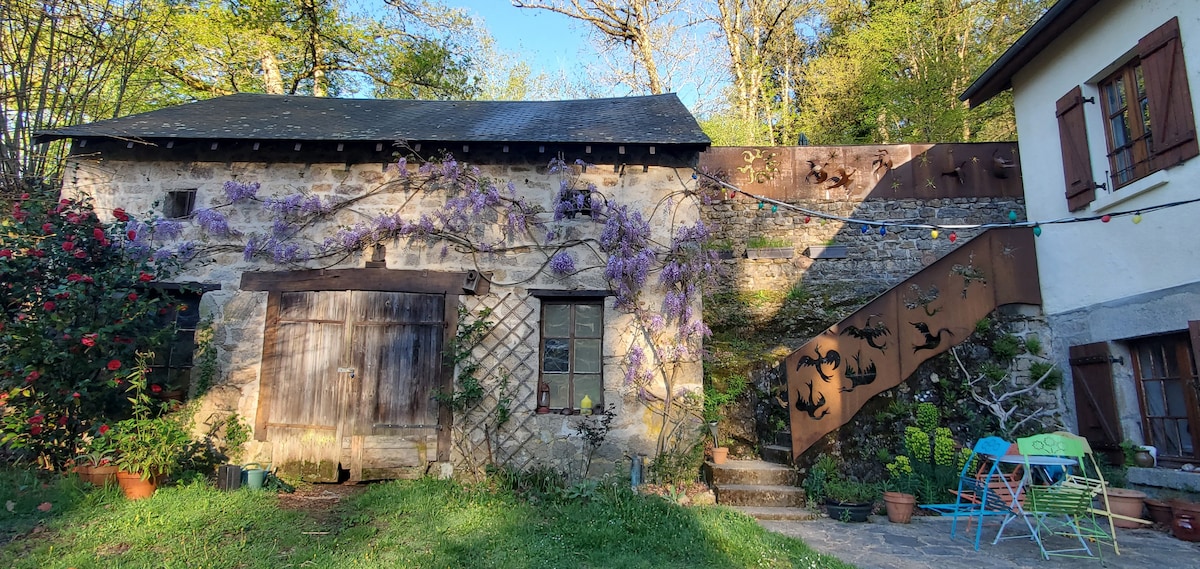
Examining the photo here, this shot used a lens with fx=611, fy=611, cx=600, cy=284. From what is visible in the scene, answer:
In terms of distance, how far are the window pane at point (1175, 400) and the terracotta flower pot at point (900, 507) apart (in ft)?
7.69

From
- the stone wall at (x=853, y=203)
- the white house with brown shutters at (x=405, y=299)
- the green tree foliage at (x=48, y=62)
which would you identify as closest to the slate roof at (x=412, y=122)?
the white house with brown shutters at (x=405, y=299)

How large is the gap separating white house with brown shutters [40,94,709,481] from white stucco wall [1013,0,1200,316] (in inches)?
148

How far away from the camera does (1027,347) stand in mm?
6324

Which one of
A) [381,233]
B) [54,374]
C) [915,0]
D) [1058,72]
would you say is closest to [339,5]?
[381,233]

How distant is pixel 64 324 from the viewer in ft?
16.8

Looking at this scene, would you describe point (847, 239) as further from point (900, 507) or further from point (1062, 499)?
point (1062, 499)

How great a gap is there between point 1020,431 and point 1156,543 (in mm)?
1651

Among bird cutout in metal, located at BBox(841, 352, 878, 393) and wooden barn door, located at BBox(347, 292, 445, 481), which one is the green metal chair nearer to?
bird cutout in metal, located at BBox(841, 352, 878, 393)

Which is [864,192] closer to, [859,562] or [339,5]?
[859,562]

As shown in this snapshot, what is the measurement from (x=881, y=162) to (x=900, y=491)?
17.4 feet

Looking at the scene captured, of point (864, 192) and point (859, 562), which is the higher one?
point (864, 192)

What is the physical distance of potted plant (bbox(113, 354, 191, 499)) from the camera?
4883 millimetres

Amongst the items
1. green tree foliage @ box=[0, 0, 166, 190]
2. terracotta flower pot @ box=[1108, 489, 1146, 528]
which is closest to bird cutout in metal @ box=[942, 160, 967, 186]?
terracotta flower pot @ box=[1108, 489, 1146, 528]

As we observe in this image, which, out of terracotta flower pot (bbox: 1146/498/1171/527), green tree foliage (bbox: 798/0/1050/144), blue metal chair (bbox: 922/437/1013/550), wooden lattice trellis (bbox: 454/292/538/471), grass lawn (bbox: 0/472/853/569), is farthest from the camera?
green tree foliage (bbox: 798/0/1050/144)
